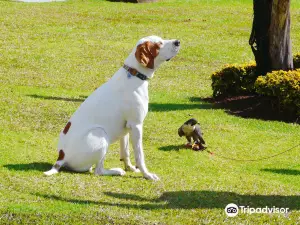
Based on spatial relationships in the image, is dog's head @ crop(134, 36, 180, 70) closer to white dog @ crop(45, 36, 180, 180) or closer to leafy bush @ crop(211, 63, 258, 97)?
white dog @ crop(45, 36, 180, 180)

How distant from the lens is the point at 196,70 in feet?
73.8

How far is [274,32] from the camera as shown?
1731 cm

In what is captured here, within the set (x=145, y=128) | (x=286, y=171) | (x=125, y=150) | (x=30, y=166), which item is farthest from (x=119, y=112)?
(x=145, y=128)

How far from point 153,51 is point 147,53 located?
101 mm

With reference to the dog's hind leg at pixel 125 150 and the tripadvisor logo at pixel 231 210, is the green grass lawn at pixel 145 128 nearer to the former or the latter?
the tripadvisor logo at pixel 231 210

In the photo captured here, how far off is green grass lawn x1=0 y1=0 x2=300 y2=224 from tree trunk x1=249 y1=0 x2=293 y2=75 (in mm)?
1965

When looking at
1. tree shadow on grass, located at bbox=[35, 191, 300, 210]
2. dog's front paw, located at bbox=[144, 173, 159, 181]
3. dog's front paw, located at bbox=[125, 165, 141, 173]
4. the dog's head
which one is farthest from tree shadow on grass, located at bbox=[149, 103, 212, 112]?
tree shadow on grass, located at bbox=[35, 191, 300, 210]

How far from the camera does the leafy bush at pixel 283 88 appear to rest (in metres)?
16.1

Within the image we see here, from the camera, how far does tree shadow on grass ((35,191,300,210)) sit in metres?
8.80

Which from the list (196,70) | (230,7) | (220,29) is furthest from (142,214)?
(230,7)

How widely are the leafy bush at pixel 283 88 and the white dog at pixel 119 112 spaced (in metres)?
6.86

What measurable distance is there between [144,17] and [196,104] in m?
13.8

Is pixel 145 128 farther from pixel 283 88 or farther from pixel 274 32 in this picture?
pixel 274 32

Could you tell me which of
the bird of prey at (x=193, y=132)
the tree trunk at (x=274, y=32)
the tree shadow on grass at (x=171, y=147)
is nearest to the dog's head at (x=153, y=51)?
the bird of prey at (x=193, y=132)
